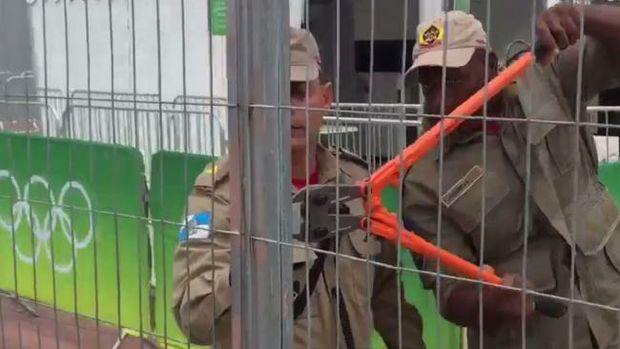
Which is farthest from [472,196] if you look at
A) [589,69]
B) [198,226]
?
[198,226]

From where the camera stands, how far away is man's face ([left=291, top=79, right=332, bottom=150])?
2.07 meters

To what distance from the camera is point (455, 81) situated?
212 centimetres

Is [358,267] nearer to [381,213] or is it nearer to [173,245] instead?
[381,213]

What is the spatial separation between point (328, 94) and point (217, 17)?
1.13 feet

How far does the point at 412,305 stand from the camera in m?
2.48

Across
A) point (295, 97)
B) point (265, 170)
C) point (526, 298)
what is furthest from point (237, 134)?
point (526, 298)

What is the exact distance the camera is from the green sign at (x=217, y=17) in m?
2.08

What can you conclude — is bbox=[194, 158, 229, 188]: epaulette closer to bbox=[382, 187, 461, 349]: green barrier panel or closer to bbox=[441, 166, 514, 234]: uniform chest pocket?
bbox=[441, 166, 514, 234]: uniform chest pocket

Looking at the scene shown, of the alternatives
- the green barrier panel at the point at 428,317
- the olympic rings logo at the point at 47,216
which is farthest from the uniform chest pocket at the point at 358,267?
the olympic rings logo at the point at 47,216

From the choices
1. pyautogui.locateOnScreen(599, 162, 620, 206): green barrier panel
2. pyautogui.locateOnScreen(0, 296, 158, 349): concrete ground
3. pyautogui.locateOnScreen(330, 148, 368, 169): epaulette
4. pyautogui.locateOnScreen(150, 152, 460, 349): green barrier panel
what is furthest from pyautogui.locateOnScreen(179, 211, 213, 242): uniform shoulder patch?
pyautogui.locateOnScreen(599, 162, 620, 206): green barrier panel

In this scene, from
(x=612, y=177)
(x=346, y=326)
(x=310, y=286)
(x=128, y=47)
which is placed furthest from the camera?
(x=612, y=177)

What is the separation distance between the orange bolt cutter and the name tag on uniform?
0.81 feet

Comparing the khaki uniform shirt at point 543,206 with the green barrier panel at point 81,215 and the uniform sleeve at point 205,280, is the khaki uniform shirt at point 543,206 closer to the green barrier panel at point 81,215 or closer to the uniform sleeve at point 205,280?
the uniform sleeve at point 205,280

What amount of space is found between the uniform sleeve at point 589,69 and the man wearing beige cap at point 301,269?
520mm
